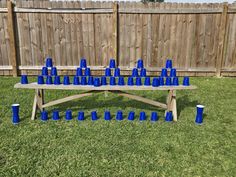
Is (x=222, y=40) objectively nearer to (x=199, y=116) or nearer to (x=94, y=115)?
(x=199, y=116)

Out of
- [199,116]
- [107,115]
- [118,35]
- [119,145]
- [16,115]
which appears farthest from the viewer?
[118,35]

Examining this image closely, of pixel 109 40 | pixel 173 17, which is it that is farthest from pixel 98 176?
pixel 173 17

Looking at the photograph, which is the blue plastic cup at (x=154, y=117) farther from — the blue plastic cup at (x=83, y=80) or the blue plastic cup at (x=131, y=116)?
the blue plastic cup at (x=83, y=80)

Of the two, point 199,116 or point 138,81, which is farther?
point 199,116

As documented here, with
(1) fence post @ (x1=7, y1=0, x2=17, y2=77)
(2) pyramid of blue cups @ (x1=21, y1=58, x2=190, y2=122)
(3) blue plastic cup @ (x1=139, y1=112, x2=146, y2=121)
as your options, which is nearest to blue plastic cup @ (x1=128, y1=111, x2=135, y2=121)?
(2) pyramid of blue cups @ (x1=21, y1=58, x2=190, y2=122)

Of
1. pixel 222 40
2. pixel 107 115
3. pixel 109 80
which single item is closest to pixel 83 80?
pixel 109 80

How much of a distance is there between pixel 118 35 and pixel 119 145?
4802 millimetres

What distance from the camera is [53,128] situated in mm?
3738

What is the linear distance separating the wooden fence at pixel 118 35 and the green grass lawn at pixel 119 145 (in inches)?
113

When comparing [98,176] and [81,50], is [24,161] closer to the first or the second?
[98,176]

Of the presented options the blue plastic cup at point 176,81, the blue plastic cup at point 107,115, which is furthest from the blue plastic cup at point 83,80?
the blue plastic cup at point 176,81

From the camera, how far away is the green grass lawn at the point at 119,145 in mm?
2674

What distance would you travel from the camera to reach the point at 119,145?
323 cm

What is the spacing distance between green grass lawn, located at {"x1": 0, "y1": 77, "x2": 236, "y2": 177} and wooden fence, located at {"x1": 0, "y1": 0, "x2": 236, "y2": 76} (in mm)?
2881
